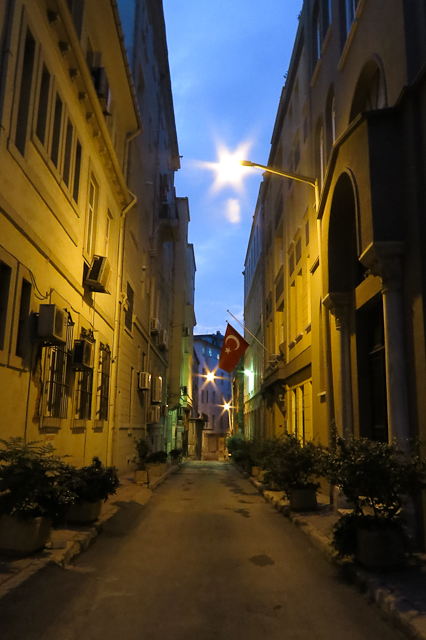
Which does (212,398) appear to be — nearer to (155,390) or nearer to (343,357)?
(155,390)

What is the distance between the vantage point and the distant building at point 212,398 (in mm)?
73500

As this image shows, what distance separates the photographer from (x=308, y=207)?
16016mm

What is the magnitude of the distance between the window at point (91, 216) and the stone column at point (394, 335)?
7.25 meters

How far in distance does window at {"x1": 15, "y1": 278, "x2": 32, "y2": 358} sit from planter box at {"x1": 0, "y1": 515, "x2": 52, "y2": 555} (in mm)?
2613

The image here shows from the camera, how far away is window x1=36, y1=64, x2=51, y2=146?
30.1 feet

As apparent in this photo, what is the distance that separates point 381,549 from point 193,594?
2193mm

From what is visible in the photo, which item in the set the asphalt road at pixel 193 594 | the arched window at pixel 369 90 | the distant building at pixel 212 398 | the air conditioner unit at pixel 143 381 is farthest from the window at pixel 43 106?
the distant building at pixel 212 398

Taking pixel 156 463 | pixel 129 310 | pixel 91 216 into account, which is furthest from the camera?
pixel 129 310

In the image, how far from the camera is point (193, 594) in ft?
18.3

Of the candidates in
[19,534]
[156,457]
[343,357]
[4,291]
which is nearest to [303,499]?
[343,357]

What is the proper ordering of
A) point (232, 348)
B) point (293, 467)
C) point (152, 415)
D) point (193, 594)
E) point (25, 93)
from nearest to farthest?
point (193, 594)
point (25, 93)
point (293, 467)
point (152, 415)
point (232, 348)

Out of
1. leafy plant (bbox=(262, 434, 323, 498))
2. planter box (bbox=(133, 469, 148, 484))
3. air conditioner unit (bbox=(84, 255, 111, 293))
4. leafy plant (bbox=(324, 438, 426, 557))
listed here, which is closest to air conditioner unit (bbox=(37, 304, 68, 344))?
air conditioner unit (bbox=(84, 255, 111, 293))

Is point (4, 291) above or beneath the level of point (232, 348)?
beneath

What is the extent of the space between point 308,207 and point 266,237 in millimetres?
12686
